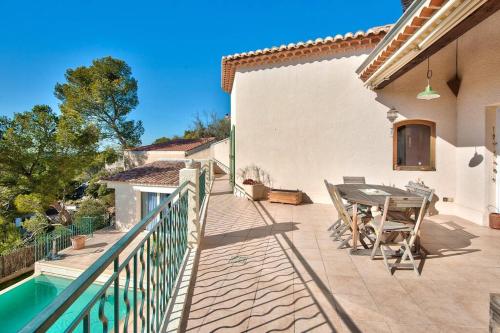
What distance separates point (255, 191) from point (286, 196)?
1.01 m

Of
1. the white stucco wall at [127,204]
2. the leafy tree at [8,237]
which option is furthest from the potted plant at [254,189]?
the leafy tree at [8,237]

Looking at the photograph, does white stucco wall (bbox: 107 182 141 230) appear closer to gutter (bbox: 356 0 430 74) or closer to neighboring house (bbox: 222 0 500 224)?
neighboring house (bbox: 222 0 500 224)

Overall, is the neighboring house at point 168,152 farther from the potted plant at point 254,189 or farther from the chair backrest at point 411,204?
the chair backrest at point 411,204

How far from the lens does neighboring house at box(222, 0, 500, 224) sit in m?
5.20

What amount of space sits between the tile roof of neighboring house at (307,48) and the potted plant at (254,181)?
3.33 m

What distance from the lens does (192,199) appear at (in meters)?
3.71

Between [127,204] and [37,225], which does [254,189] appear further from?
[37,225]

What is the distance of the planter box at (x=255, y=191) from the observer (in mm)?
7504

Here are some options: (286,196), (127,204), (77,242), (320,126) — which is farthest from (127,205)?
(320,126)

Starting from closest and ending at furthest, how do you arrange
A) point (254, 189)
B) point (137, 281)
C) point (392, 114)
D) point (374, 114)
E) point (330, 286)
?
point (137, 281)
point (330, 286)
point (392, 114)
point (374, 114)
point (254, 189)

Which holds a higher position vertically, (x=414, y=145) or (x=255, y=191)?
(x=414, y=145)

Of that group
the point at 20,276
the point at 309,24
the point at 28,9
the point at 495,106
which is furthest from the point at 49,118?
the point at 495,106

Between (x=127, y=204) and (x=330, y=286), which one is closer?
(x=330, y=286)

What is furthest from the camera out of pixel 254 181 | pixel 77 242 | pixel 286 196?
pixel 77 242
